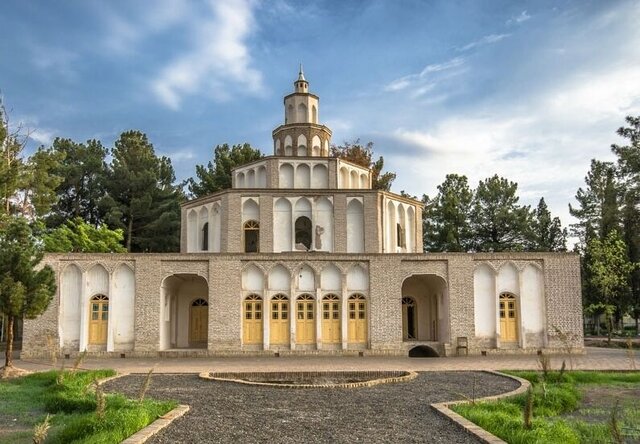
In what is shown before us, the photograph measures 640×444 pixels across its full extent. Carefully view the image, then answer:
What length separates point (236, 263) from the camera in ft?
84.3

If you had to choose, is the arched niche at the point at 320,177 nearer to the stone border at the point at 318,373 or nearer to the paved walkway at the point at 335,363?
the paved walkway at the point at 335,363

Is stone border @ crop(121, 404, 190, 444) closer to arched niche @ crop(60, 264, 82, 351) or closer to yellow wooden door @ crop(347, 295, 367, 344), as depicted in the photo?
yellow wooden door @ crop(347, 295, 367, 344)

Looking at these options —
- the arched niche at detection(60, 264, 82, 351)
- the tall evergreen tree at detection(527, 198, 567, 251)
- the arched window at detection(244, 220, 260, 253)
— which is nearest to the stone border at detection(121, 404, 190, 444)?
the arched niche at detection(60, 264, 82, 351)

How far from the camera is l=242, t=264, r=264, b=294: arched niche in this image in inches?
1019

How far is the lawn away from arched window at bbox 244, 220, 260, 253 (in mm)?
15153

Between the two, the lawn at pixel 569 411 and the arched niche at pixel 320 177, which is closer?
the lawn at pixel 569 411

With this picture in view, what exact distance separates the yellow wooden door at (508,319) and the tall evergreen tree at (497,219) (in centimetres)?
2047

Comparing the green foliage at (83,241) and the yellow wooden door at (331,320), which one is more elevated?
the green foliage at (83,241)

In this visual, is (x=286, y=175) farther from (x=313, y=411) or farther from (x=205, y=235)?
(x=313, y=411)

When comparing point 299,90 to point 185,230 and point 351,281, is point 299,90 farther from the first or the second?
point 351,281

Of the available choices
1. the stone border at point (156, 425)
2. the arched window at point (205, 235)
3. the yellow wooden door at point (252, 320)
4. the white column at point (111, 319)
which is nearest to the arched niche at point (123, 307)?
the white column at point (111, 319)

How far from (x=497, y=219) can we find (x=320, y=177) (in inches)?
805

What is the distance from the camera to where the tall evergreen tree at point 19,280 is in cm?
1817

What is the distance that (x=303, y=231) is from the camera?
29.6 metres
